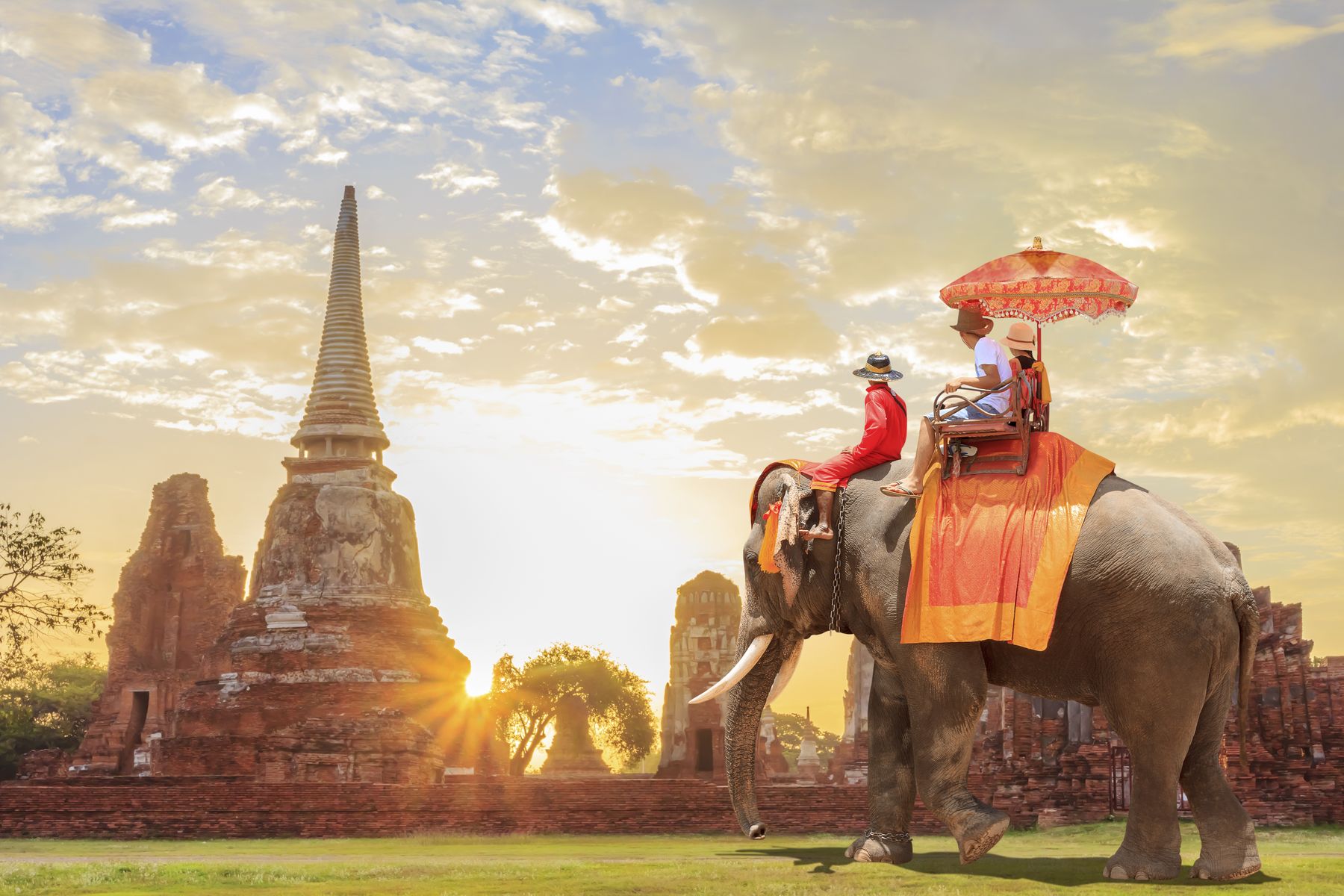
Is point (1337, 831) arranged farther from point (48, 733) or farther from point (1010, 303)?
point (48, 733)

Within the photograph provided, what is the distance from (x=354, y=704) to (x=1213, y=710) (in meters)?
25.4

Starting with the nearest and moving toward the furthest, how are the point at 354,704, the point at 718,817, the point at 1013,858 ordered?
the point at 1013,858
the point at 718,817
the point at 354,704

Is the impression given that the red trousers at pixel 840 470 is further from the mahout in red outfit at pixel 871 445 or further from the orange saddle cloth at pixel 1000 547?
the orange saddle cloth at pixel 1000 547

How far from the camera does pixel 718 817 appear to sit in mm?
17344

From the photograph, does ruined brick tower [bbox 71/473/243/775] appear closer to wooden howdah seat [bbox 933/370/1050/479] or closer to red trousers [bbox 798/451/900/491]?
red trousers [bbox 798/451/900/491]

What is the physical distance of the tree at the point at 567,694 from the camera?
51281mm

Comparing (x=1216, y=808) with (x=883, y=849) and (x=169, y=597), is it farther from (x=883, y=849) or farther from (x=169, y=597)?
(x=169, y=597)

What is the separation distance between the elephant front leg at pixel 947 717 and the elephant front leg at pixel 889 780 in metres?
0.67

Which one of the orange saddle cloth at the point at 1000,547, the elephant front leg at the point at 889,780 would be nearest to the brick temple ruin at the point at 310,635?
the elephant front leg at the point at 889,780

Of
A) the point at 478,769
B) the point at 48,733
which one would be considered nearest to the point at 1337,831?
the point at 478,769

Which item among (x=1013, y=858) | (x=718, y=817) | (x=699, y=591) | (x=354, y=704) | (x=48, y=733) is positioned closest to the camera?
(x=1013, y=858)

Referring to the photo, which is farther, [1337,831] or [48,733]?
[48,733]

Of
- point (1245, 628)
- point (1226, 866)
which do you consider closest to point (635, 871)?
point (1226, 866)

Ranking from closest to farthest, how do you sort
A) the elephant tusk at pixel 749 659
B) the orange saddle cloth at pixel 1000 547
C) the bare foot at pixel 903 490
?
the orange saddle cloth at pixel 1000 547 < the bare foot at pixel 903 490 < the elephant tusk at pixel 749 659
